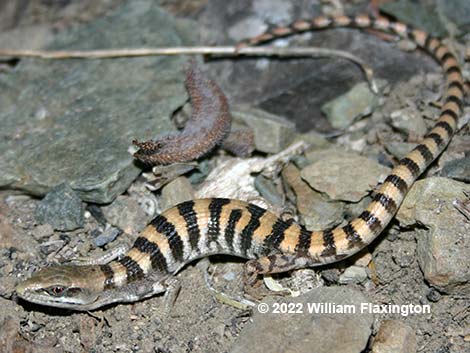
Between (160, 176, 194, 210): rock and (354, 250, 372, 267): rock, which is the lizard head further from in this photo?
(354, 250, 372, 267): rock

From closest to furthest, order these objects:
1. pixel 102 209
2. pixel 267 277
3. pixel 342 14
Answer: pixel 267 277 → pixel 102 209 → pixel 342 14

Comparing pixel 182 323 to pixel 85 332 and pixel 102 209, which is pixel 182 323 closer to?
pixel 85 332

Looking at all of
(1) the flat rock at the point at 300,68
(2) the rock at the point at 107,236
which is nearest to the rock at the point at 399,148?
(1) the flat rock at the point at 300,68

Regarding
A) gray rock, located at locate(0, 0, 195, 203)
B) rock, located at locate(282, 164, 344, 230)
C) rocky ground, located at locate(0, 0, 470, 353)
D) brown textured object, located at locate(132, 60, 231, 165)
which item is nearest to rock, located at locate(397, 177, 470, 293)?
rocky ground, located at locate(0, 0, 470, 353)

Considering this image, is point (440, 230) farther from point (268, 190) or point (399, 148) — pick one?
point (268, 190)

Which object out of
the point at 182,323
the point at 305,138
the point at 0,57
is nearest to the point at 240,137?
the point at 305,138

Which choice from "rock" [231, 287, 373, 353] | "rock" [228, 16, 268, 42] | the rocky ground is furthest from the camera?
"rock" [228, 16, 268, 42]

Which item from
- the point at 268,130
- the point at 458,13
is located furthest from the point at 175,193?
the point at 458,13
